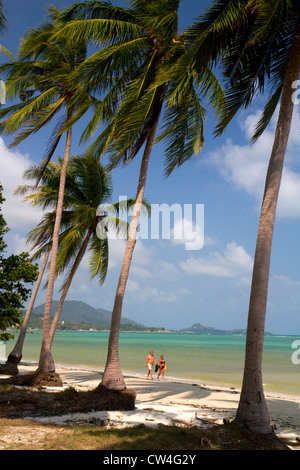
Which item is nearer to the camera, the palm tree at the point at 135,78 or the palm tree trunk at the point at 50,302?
the palm tree at the point at 135,78

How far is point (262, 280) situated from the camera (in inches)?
264

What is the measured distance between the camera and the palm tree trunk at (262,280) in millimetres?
6262

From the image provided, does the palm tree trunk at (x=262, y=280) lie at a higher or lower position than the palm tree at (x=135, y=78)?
lower

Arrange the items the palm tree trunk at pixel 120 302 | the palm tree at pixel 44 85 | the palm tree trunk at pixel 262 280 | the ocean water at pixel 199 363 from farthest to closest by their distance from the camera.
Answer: the ocean water at pixel 199 363 < the palm tree at pixel 44 85 < the palm tree trunk at pixel 120 302 < the palm tree trunk at pixel 262 280

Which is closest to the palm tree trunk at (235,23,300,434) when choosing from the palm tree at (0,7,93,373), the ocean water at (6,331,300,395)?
the palm tree at (0,7,93,373)

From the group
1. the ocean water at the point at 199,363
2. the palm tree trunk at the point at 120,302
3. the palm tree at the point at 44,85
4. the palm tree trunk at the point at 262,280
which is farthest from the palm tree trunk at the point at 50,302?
the ocean water at the point at 199,363

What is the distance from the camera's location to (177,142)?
10.4 m

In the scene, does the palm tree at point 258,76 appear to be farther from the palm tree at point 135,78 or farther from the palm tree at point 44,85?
the palm tree at point 44,85

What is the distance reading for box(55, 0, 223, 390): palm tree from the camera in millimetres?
9266

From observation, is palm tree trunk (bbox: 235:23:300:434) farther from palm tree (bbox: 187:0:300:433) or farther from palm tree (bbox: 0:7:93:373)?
palm tree (bbox: 0:7:93:373)

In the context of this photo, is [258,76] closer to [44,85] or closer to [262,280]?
[262,280]

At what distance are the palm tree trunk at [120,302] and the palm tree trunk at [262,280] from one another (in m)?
3.49

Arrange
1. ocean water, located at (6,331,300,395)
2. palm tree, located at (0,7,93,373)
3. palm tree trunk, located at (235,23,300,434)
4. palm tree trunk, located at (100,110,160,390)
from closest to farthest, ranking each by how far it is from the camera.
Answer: palm tree trunk, located at (235,23,300,434), palm tree trunk, located at (100,110,160,390), palm tree, located at (0,7,93,373), ocean water, located at (6,331,300,395)
